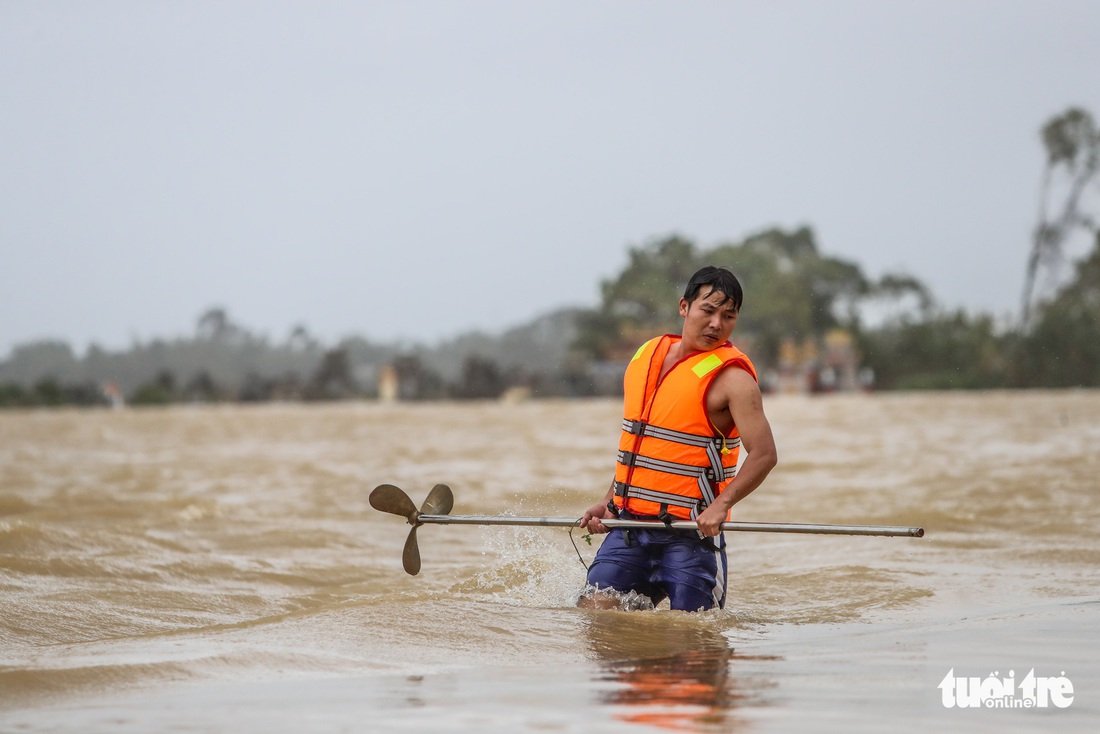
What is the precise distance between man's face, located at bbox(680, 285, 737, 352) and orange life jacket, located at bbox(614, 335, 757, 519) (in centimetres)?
5

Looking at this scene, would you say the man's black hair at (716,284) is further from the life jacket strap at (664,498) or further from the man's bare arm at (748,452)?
the life jacket strap at (664,498)

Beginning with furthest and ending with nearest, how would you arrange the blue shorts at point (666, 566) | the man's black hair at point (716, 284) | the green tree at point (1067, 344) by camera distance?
1. the green tree at point (1067, 344)
2. the blue shorts at point (666, 566)
3. the man's black hair at point (716, 284)

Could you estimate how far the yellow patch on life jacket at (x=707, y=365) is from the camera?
5.53 meters

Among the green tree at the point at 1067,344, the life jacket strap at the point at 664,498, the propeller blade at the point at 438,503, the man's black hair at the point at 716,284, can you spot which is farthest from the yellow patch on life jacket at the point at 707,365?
the green tree at the point at 1067,344

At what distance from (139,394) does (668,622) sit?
81.0m

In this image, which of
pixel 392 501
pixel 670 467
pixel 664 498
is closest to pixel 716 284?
pixel 670 467

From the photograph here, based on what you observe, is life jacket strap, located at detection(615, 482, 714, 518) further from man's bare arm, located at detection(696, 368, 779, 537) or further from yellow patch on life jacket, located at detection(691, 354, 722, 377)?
yellow patch on life jacket, located at detection(691, 354, 722, 377)

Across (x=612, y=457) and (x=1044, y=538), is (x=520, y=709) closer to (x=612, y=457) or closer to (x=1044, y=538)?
(x=1044, y=538)

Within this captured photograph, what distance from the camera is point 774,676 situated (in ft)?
15.7

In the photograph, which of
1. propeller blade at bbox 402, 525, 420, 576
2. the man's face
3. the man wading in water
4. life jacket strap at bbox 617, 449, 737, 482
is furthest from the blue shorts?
propeller blade at bbox 402, 525, 420, 576

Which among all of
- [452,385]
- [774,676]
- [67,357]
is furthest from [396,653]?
[67,357]

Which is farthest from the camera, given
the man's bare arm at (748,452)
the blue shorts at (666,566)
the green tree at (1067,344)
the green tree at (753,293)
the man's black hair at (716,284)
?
the green tree at (753,293)

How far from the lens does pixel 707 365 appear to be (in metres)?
5.55

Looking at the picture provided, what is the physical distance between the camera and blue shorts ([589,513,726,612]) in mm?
5660
